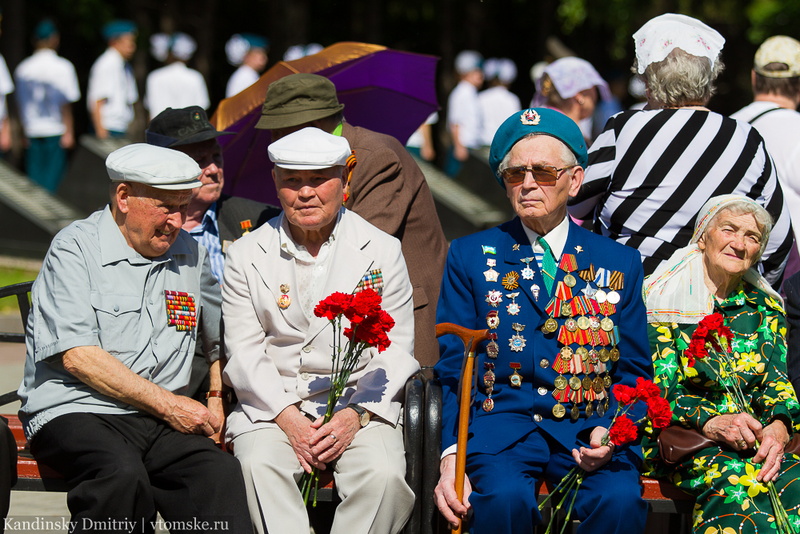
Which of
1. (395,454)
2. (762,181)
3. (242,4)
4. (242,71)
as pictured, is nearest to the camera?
(395,454)

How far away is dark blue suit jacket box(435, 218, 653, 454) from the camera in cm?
412

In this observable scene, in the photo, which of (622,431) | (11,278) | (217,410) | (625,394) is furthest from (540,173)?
(11,278)

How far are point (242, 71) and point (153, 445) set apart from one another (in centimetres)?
1079

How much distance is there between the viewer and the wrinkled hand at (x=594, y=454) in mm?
3912

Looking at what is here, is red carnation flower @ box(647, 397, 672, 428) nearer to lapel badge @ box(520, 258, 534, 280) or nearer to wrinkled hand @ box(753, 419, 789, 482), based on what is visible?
wrinkled hand @ box(753, 419, 789, 482)

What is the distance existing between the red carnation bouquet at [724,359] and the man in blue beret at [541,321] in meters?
0.22

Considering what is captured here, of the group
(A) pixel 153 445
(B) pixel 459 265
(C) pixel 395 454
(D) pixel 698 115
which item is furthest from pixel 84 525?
(D) pixel 698 115

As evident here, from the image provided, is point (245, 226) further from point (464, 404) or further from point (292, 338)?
point (464, 404)

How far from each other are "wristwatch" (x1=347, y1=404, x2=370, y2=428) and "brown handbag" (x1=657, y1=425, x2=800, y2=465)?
42.4 inches

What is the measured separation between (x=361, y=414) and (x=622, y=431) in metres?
0.96

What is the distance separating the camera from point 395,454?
13.4ft

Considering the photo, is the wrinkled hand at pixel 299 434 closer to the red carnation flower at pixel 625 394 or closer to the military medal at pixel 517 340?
the military medal at pixel 517 340

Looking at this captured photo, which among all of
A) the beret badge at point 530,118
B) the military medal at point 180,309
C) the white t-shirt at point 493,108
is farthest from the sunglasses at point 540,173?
the white t-shirt at point 493,108

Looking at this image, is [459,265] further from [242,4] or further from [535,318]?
[242,4]
